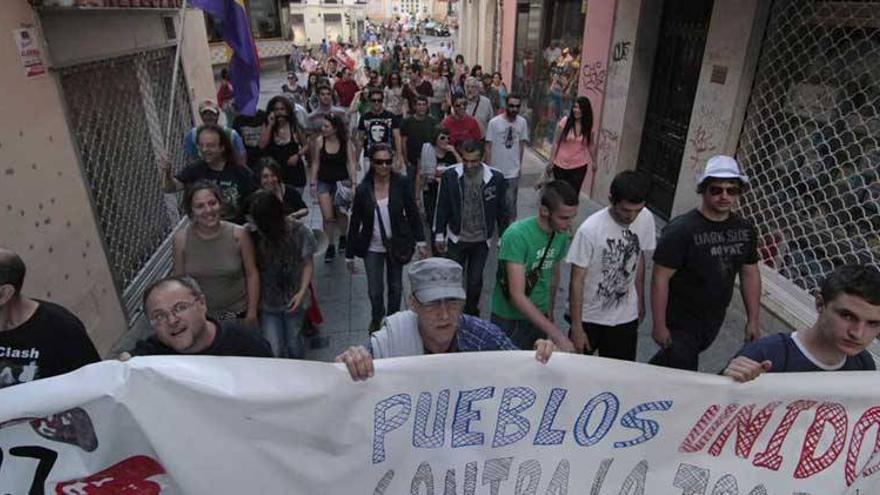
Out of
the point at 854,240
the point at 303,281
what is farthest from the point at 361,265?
the point at 854,240

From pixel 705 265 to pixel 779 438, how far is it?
3.48 feet

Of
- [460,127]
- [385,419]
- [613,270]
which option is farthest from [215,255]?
[460,127]

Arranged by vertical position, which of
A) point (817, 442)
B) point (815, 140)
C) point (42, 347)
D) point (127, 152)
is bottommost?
point (817, 442)

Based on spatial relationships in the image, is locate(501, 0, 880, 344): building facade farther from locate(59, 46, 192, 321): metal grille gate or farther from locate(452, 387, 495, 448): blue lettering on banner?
locate(59, 46, 192, 321): metal grille gate

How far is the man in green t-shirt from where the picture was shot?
2.90 metres

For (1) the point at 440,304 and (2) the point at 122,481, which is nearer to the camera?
(2) the point at 122,481

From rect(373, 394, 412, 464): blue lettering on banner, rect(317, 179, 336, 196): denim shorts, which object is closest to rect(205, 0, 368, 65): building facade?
rect(317, 179, 336, 196): denim shorts

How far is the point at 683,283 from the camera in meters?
3.04

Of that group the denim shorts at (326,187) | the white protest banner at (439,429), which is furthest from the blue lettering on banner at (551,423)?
the denim shorts at (326,187)

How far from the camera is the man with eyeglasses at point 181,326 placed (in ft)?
6.88

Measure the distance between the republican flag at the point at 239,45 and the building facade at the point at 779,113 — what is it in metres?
4.55

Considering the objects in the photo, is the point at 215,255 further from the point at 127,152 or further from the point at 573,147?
the point at 573,147

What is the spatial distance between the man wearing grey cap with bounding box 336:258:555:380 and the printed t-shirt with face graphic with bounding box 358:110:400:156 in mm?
4588

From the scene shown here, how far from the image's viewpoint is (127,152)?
561 cm
